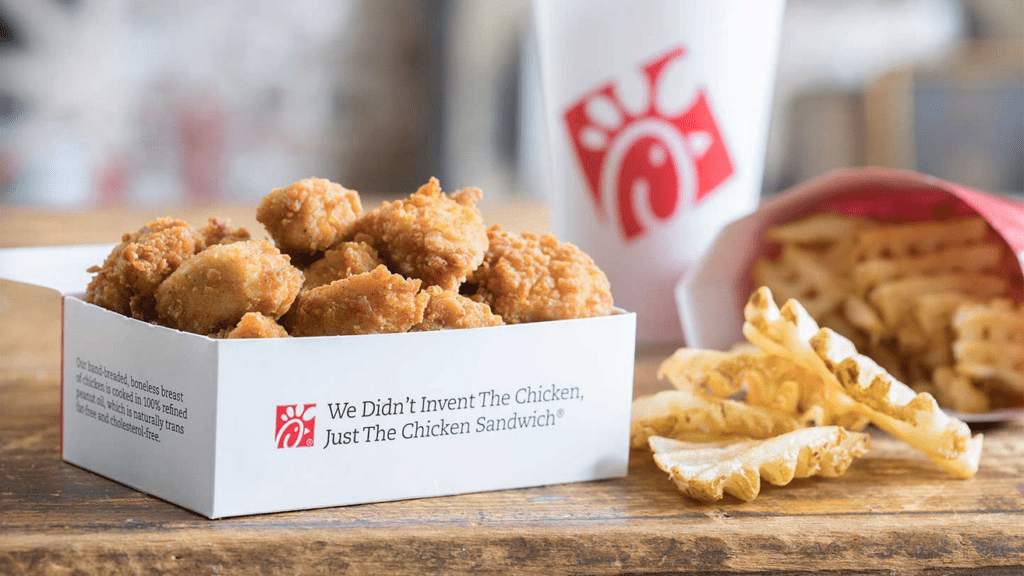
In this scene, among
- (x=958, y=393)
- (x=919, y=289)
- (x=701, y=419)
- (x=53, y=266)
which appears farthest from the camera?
(x=919, y=289)

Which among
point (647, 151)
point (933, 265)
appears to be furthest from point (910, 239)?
point (647, 151)

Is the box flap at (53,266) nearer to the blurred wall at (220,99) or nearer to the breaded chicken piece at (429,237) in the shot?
the breaded chicken piece at (429,237)

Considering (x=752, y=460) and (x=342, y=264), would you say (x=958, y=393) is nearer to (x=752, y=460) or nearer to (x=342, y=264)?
(x=752, y=460)

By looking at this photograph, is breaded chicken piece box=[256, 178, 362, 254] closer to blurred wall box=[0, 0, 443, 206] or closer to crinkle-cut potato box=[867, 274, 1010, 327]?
crinkle-cut potato box=[867, 274, 1010, 327]

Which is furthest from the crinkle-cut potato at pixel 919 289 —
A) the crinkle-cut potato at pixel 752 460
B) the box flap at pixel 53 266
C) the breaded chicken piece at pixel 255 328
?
the box flap at pixel 53 266

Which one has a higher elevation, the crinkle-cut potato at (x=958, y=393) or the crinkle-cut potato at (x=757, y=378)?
the crinkle-cut potato at (x=757, y=378)

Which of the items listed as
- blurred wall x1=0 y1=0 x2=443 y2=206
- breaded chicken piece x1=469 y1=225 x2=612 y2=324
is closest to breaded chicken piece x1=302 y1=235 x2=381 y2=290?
breaded chicken piece x1=469 y1=225 x2=612 y2=324
